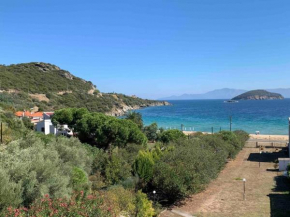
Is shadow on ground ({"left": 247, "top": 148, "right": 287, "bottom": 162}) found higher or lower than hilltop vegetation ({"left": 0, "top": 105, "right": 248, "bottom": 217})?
A: lower

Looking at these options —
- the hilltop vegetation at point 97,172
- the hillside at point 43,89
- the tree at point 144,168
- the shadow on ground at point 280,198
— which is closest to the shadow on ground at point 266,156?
the hilltop vegetation at point 97,172

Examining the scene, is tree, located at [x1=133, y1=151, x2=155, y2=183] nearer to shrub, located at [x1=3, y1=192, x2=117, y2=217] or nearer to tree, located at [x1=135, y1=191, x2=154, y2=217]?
tree, located at [x1=135, y1=191, x2=154, y2=217]

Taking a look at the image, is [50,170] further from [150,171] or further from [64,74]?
[64,74]

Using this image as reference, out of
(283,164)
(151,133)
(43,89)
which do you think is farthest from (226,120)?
(283,164)

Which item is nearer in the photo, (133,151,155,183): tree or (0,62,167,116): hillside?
(133,151,155,183): tree

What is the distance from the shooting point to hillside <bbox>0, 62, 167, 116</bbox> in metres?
60.0

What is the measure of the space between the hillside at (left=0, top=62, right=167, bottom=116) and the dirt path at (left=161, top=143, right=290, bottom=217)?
140ft

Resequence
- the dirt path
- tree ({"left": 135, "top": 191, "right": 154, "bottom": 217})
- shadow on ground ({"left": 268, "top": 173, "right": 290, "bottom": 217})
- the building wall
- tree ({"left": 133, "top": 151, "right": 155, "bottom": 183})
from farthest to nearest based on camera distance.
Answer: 1. the building wall
2. tree ({"left": 133, "top": 151, "right": 155, "bottom": 183})
3. the dirt path
4. shadow on ground ({"left": 268, "top": 173, "right": 290, "bottom": 217})
5. tree ({"left": 135, "top": 191, "right": 154, "bottom": 217})

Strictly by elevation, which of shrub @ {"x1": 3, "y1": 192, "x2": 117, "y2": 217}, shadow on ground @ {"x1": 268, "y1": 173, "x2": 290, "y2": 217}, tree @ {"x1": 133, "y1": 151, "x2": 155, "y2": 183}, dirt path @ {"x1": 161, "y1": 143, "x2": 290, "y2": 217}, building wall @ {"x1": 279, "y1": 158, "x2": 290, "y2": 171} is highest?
shrub @ {"x1": 3, "y1": 192, "x2": 117, "y2": 217}

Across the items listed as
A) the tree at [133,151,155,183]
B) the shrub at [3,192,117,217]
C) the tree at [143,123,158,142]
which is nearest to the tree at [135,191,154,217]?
the tree at [133,151,155,183]

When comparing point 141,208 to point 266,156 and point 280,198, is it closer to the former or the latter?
point 280,198

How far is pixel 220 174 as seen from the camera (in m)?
20.7

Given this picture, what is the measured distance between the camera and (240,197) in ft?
49.8

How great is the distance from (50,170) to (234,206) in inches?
373
